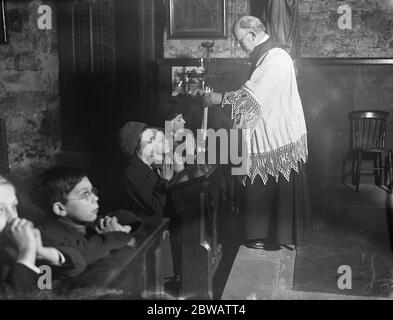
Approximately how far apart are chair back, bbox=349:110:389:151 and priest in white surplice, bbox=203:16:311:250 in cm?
209

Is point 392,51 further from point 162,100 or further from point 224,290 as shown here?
point 224,290

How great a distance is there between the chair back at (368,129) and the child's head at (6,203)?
4.89 metres

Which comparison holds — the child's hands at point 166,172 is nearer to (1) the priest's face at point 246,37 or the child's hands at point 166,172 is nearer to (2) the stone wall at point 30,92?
(1) the priest's face at point 246,37

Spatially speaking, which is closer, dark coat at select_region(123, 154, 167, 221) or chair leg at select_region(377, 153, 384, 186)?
dark coat at select_region(123, 154, 167, 221)

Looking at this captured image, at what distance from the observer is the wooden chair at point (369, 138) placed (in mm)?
6305

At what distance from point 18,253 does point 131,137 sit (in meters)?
1.53

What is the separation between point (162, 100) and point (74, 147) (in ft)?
4.55

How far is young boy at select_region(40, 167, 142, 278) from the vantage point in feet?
7.32

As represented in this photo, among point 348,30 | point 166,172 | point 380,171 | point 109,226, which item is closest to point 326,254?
point 166,172

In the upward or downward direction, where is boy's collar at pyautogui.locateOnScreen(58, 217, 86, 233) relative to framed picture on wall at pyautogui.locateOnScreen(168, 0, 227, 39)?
downward

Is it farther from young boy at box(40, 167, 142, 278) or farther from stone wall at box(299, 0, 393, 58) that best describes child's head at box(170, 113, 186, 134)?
stone wall at box(299, 0, 393, 58)

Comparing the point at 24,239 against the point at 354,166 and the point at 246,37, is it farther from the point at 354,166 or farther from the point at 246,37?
the point at 354,166

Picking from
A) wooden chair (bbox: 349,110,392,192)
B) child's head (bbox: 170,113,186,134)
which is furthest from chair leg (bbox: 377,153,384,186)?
child's head (bbox: 170,113,186,134)

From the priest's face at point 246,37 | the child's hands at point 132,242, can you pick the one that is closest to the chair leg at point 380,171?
the priest's face at point 246,37
